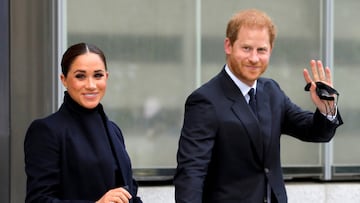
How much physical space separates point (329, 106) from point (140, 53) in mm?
2888

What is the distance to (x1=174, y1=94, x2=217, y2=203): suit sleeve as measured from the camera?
10.8 feet

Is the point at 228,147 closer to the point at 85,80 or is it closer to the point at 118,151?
the point at 118,151

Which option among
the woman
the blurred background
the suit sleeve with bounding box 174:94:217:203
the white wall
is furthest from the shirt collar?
the white wall

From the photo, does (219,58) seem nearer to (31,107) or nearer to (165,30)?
(165,30)

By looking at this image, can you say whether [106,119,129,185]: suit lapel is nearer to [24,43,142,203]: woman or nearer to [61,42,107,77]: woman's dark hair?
[24,43,142,203]: woman

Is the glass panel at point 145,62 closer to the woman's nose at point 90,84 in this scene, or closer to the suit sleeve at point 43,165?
the woman's nose at point 90,84

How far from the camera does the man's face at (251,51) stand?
3385 millimetres

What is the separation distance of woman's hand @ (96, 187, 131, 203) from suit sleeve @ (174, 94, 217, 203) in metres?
0.34

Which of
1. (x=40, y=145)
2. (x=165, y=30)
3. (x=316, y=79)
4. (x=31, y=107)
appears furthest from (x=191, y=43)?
(x=40, y=145)

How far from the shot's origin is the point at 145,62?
612 cm

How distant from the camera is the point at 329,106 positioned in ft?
11.3

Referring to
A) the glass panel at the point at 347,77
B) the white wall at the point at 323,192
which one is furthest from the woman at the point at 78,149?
the glass panel at the point at 347,77

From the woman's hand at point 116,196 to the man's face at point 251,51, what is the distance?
2.82ft

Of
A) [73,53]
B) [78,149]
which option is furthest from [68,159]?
[73,53]
